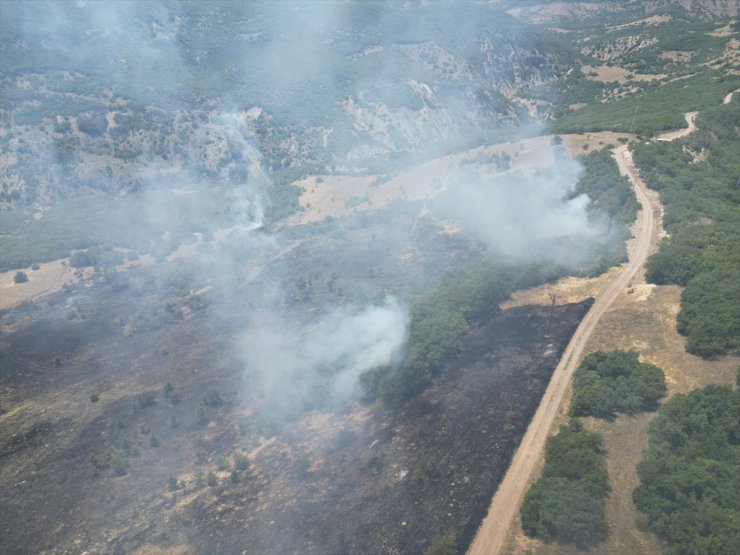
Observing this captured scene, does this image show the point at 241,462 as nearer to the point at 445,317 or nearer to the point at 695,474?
the point at 445,317

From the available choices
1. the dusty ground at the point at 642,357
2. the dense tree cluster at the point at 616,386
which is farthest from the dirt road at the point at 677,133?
the dense tree cluster at the point at 616,386

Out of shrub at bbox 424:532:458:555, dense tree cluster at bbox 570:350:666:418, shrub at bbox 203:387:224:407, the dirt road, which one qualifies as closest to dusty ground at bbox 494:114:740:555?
dense tree cluster at bbox 570:350:666:418

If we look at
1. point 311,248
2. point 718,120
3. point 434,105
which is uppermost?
point 434,105

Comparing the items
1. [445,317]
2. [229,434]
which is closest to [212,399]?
[229,434]

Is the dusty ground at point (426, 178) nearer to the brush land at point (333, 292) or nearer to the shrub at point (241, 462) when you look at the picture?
the brush land at point (333, 292)

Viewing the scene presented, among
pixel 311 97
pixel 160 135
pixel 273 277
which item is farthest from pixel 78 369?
pixel 311 97

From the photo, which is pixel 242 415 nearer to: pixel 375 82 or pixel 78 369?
pixel 78 369

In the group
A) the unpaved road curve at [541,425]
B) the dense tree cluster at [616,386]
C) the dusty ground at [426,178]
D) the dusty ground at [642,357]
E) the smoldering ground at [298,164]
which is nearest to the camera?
the dusty ground at [642,357]

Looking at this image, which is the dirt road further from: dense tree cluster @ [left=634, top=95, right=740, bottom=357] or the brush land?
the brush land
